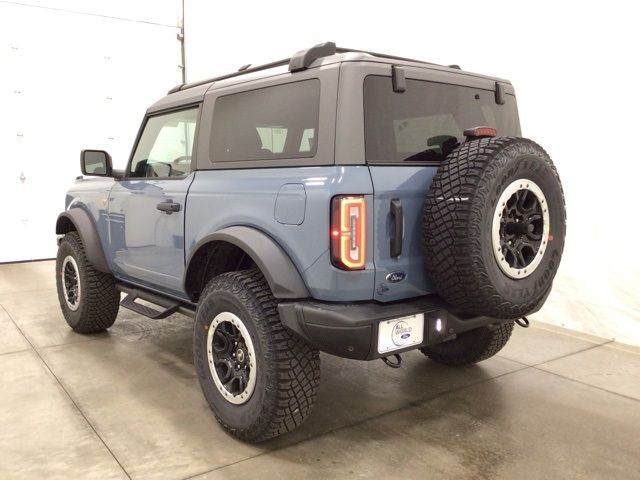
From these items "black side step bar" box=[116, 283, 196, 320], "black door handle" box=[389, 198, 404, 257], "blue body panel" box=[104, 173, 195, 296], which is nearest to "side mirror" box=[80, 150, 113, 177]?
"blue body panel" box=[104, 173, 195, 296]

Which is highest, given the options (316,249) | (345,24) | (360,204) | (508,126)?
(345,24)

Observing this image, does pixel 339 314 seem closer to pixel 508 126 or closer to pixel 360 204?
pixel 360 204

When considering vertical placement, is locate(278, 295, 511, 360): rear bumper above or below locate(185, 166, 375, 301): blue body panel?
below

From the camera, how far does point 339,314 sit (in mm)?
2078

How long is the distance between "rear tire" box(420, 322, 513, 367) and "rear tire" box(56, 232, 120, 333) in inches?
91.6

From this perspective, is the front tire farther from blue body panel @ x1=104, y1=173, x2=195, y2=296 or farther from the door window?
the door window

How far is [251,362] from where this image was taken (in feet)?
7.75

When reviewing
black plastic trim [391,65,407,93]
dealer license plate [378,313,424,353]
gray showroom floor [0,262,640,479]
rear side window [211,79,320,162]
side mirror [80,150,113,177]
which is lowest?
gray showroom floor [0,262,640,479]

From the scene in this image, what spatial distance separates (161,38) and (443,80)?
7.23 m

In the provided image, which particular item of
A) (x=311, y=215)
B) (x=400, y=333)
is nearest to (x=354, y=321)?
(x=400, y=333)

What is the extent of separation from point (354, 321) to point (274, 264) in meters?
0.42

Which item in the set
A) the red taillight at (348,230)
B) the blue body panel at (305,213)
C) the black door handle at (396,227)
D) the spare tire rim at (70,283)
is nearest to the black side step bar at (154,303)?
the spare tire rim at (70,283)

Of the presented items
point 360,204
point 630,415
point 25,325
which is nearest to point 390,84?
point 360,204

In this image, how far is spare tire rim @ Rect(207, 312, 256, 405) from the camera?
2393 mm
